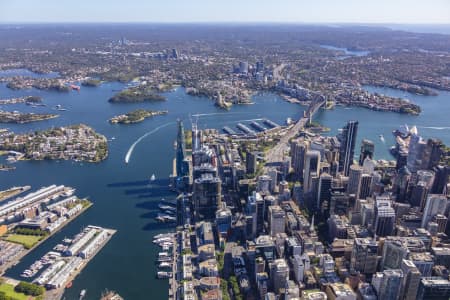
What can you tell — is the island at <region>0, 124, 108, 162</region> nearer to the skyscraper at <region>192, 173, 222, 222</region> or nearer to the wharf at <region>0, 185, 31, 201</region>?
the wharf at <region>0, 185, 31, 201</region>

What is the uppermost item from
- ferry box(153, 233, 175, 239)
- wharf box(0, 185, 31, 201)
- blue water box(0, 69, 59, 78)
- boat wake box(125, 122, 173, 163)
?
blue water box(0, 69, 59, 78)

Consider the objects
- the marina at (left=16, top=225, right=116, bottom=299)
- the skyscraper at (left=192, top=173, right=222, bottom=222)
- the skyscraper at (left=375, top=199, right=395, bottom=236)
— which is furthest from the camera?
the skyscraper at (left=192, top=173, right=222, bottom=222)

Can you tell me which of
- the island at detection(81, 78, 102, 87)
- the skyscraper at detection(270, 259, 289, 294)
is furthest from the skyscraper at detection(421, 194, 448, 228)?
the island at detection(81, 78, 102, 87)

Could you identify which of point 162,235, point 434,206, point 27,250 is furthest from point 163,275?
point 434,206

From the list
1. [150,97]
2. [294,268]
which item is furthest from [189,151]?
[150,97]

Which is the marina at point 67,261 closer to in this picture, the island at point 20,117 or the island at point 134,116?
the island at point 134,116

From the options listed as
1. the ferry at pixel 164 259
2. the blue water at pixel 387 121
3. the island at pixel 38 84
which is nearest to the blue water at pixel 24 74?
the island at pixel 38 84

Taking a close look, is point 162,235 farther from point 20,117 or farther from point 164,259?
point 20,117
